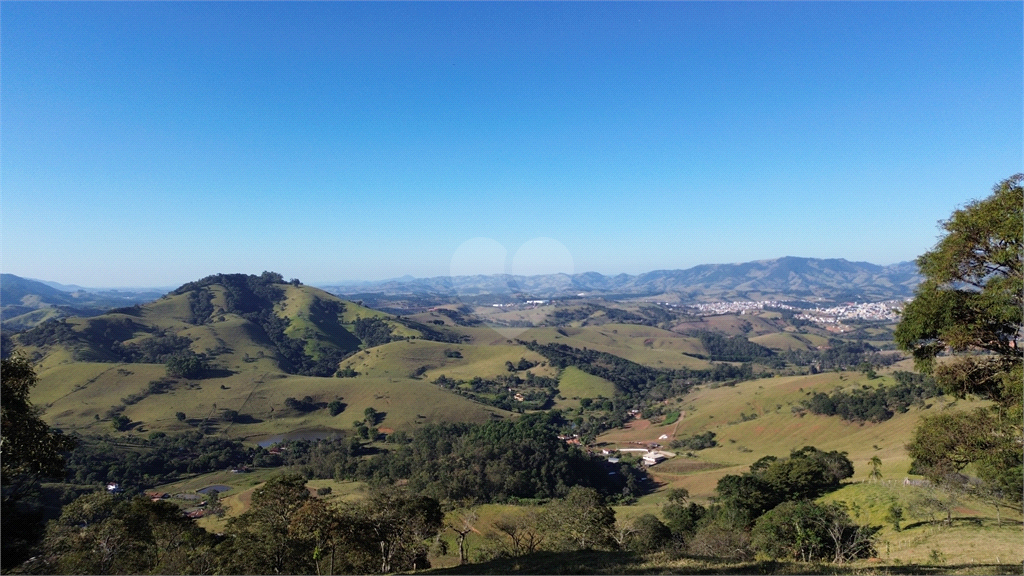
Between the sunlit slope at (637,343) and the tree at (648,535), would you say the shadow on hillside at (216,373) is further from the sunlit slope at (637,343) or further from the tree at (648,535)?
the tree at (648,535)

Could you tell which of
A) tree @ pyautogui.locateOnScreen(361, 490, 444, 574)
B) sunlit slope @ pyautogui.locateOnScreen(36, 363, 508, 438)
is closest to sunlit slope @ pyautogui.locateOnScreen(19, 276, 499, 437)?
sunlit slope @ pyautogui.locateOnScreen(36, 363, 508, 438)

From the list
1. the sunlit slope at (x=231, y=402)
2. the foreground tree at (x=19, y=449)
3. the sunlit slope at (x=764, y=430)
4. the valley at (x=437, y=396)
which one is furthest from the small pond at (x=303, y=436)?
the foreground tree at (x=19, y=449)

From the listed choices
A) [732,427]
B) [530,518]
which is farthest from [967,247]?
[732,427]

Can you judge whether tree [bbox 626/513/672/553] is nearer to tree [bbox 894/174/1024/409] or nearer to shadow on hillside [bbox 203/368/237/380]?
tree [bbox 894/174/1024/409]

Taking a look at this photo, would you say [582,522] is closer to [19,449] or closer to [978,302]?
[978,302]

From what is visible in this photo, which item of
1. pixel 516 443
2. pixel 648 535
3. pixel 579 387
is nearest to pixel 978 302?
pixel 648 535

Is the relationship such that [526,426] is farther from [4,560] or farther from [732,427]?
[4,560]
